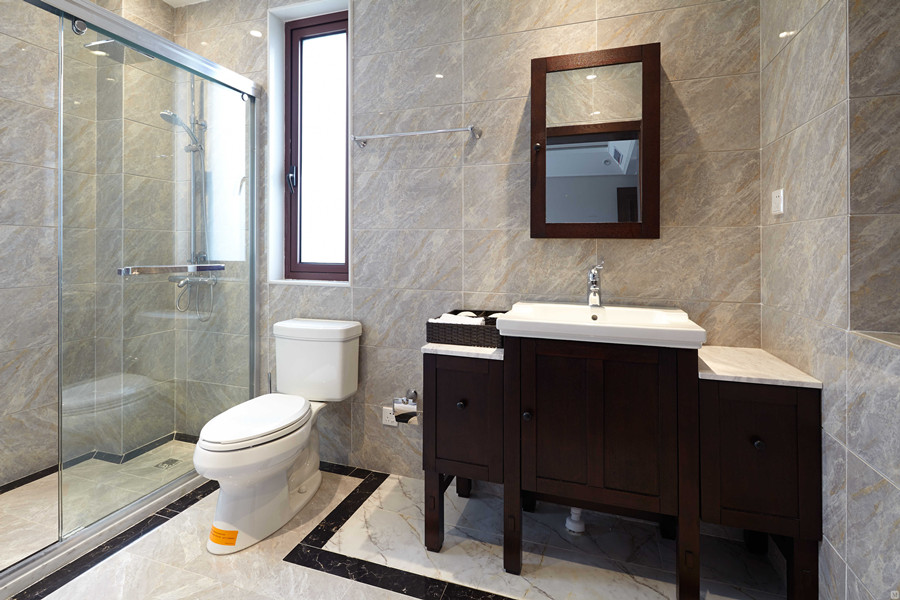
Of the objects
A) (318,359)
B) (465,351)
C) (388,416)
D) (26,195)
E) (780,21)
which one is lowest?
(388,416)

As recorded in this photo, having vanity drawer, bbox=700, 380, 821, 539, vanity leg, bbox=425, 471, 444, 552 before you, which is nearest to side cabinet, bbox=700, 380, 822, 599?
vanity drawer, bbox=700, 380, 821, 539

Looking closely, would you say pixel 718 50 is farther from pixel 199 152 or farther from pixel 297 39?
pixel 199 152

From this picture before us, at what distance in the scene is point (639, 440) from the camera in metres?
1.47

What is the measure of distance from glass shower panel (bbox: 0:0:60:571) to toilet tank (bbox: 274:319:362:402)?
3.32 feet

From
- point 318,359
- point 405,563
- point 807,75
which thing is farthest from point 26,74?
point 807,75

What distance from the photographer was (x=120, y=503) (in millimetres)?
1874

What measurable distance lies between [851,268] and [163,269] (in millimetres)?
2480

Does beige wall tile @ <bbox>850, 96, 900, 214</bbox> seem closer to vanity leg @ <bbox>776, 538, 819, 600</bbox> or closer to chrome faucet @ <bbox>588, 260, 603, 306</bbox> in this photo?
chrome faucet @ <bbox>588, 260, 603, 306</bbox>

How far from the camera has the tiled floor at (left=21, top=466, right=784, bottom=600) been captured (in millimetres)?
1519

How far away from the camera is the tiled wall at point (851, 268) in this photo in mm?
1071

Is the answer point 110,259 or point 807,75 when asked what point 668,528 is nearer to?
point 807,75

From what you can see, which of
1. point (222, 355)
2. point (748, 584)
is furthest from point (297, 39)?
point (748, 584)

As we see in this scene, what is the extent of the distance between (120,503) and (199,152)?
157 centimetres

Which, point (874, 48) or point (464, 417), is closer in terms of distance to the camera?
point (874, 48)
